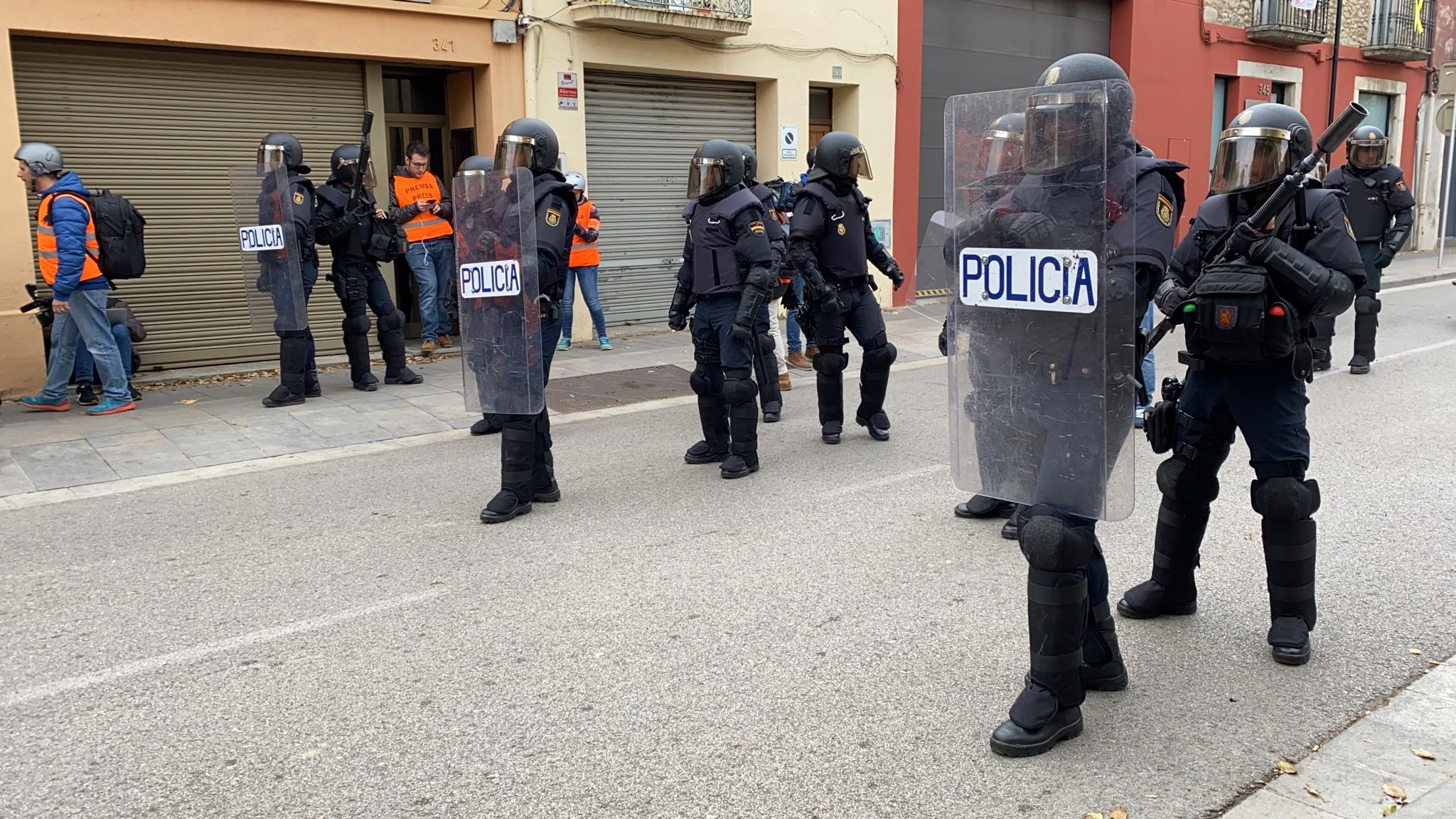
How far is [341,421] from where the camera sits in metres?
8.51

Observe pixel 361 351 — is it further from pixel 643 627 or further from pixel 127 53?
pixel 643 627

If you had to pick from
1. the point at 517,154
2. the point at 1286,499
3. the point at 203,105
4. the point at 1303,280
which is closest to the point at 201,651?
the point at 517,154

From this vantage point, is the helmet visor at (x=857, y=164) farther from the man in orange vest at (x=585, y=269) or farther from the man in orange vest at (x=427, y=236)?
the man in orange vest at (x=427, y=236)

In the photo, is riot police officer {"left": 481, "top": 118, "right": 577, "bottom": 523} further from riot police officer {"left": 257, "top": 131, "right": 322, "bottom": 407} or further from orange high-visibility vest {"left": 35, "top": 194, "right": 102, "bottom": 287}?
orange high-visibility vest {"left": 35, "top": 194, "right": 102, "bottom": 287}

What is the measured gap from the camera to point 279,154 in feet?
28.7

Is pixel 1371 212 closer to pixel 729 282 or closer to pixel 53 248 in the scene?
pixel 729 282

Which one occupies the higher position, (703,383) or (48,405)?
(703,383)

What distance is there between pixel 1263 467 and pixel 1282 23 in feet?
63.0

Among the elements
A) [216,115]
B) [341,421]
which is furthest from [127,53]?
[341,421]

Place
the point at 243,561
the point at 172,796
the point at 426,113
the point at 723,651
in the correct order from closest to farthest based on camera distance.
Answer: the point at 172,796 → the point at 723,651 → the point at 243,561 → the point at 426,113

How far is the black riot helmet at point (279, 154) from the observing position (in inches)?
344

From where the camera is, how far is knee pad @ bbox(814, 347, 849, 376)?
24.4ft

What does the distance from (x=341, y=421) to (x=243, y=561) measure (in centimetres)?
328

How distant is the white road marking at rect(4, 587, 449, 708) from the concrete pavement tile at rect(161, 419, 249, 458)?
349 cm
